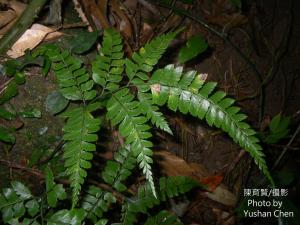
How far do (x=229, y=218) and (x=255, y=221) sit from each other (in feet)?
0.96

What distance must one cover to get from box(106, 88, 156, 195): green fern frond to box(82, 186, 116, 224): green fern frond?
2.10 feet

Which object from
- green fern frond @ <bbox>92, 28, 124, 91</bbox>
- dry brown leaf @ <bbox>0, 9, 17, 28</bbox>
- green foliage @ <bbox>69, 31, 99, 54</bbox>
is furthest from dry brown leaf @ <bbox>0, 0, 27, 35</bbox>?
green fern frond @ <bbox>92, 28, 124, 91</bbox>

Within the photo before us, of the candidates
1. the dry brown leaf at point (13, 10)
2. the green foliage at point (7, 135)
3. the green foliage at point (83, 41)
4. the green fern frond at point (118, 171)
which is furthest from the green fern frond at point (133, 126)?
the dry brown leaf at point (13, 10)

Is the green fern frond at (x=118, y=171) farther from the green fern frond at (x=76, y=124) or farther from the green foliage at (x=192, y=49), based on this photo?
the green foliage at (x=192, y=49)

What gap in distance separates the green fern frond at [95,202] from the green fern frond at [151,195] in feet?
0.45

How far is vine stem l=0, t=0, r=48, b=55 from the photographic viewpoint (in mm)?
2391

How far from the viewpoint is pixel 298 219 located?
9.79 ft

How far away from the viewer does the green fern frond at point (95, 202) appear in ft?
7.48

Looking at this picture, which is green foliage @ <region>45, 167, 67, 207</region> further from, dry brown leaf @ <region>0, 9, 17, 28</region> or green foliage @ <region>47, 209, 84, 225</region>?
dry brown leaf @ <region>0, 9, 17, 28</region>

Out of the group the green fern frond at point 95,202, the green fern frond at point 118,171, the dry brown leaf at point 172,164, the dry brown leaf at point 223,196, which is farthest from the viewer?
the dry brown leaf at point 223,196

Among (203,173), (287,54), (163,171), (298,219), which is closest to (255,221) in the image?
(298,219)

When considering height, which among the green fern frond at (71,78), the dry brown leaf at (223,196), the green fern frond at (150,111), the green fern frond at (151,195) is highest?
the green fern frond at (71,78)

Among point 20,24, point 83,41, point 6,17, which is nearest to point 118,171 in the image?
point 83,41

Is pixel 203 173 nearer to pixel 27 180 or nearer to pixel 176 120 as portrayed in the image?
pixel 176 120
